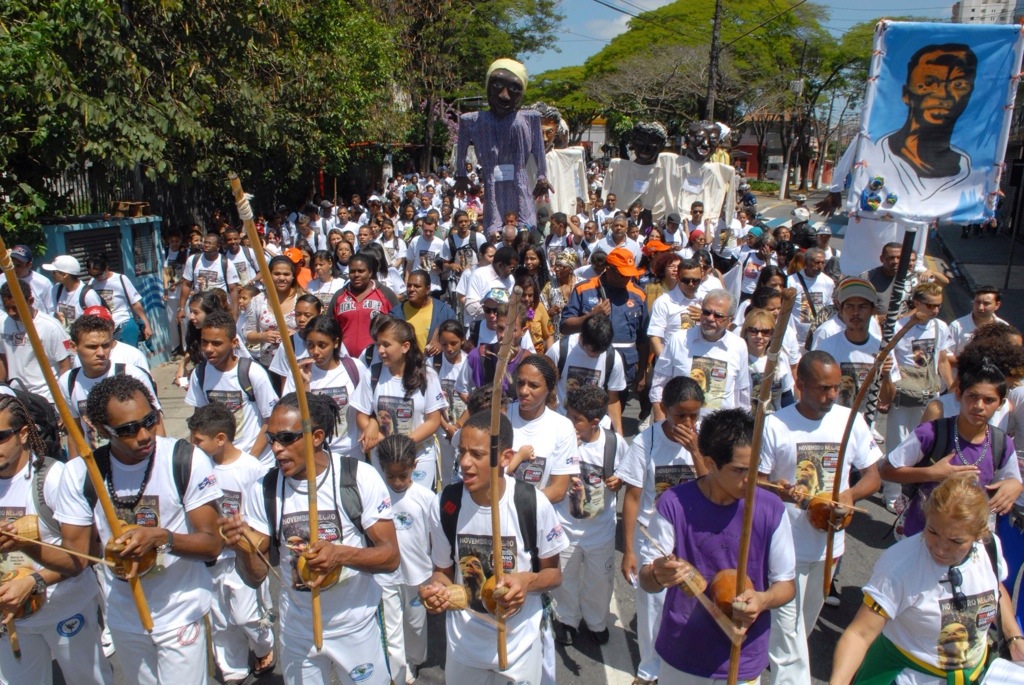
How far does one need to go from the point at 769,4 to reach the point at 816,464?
4127 centimetres

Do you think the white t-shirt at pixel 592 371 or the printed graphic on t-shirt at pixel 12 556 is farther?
the white t-shirt at pixel 592 371

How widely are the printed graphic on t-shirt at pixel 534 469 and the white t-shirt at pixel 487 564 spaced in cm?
82

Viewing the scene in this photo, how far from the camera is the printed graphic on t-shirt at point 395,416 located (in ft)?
16.1

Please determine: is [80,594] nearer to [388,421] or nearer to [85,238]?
[388,421]

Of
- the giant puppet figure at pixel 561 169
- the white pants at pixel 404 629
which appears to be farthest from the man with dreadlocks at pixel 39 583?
the giant puppet figure at pixel 561 169

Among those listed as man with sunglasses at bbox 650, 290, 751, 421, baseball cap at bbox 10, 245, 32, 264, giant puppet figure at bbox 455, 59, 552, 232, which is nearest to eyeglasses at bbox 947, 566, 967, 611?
man with sunglasses at bbox 650, 290, 751, 421

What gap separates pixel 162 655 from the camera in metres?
3.32

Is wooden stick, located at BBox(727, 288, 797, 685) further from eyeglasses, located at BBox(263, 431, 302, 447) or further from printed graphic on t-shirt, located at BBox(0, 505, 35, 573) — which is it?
printed graphic on t-shirt, located at BBox(0, 505, 35, 573)

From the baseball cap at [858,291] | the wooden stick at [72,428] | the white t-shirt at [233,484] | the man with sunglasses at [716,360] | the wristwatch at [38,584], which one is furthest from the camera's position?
the baseball cap at [858,291]

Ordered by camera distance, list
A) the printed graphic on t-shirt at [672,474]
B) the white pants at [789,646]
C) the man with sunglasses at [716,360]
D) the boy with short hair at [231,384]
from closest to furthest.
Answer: the white pants at [789,646] < the printed graphic on t-shirt at [672,474] < the boy with short hair at [231,384] < the man with sunglasses at [716,360]

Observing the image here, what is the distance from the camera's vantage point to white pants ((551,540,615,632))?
4.42 meters

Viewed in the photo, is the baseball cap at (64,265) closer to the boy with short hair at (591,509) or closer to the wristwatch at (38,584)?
the wristwatch at (38,584)

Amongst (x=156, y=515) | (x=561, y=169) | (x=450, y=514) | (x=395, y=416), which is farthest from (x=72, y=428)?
(x=561, y=169)

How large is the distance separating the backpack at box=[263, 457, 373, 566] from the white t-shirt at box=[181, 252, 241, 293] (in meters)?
6.21
